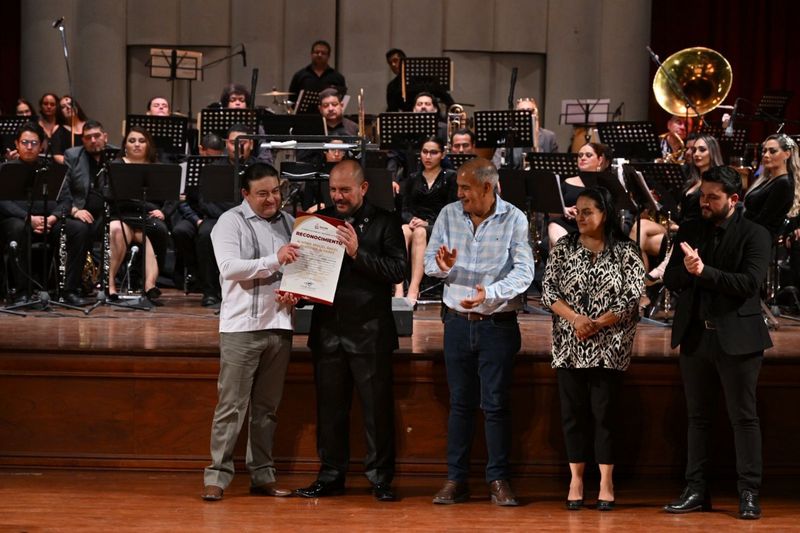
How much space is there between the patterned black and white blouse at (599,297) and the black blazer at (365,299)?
30.3 inches

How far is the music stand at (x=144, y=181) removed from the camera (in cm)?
827

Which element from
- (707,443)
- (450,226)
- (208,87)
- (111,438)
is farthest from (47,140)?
(707,443)

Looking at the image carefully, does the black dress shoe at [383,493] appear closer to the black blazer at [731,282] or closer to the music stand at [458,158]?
the black blazer at [731,282]

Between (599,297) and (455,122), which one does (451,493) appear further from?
(455,122)

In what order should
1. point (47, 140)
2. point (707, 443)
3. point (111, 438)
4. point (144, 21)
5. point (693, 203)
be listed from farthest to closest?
point (144, 21) → point (47, 140) → point (693, 203) → point (111, 438) → point (707, 443)

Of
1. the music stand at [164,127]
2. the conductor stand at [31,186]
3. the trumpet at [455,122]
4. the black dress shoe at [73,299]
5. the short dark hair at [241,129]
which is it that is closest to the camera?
the conductor stand at [31,186]

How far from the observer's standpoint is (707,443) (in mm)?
5535

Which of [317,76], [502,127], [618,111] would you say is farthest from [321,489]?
[618,111]

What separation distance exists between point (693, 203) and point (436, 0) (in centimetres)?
835

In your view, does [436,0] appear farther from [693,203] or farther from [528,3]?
[693,203]

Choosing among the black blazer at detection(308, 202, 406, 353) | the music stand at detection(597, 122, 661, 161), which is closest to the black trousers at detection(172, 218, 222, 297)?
the black blazer at detection(308, 202, 406, 353)

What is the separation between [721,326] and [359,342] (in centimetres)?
171

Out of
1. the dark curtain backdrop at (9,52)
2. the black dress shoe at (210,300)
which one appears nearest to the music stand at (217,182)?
the black dress shoe at (210,300)

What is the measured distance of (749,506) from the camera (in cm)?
543
